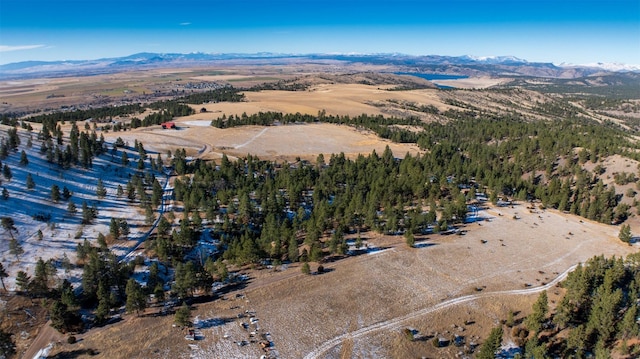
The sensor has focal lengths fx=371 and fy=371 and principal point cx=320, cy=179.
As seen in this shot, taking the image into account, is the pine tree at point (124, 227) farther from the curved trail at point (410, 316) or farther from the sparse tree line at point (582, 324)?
the sparse tree line at point (582, 324)

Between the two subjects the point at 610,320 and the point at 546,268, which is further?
the point at 546,268

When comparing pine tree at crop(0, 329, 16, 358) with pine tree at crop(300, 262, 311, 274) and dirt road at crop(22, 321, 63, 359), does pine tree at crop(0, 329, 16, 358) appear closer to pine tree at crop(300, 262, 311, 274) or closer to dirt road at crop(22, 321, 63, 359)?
dirt road at crop(22, 321, 63, 359)

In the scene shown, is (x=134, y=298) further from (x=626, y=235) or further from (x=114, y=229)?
(x=626, y=235)

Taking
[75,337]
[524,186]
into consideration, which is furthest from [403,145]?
[75,337]

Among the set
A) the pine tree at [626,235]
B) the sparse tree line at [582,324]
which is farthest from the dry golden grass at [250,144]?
the sparse tree line at [582,324]

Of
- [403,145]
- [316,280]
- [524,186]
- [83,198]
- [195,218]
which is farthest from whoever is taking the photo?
[403,145]

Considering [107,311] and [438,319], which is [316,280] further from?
[107,311]

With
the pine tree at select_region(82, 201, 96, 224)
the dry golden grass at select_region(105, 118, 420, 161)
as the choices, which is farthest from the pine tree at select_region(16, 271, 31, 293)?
the dry golden grass at select_region(105, 118, 420, 161)

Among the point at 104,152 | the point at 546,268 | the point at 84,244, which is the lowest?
the point at 546,268
